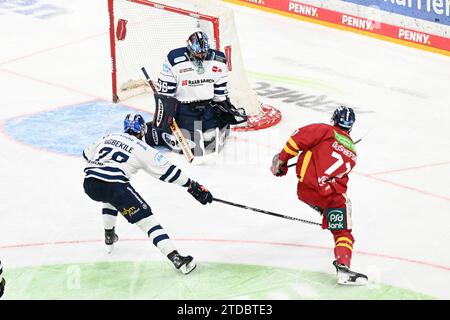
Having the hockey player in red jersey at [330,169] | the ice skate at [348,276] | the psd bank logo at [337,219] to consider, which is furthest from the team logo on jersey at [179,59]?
the ice skate at [348,276]

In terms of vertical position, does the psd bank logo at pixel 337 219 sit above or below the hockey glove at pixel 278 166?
below

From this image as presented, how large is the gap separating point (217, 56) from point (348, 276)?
3171mm

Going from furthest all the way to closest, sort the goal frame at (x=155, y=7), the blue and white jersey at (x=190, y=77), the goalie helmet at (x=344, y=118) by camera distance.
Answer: the goal frame at (x=155, y=7)
the blue and white jersey at (x=190, y=77)
the goalie helmet at (x=344, y=118)

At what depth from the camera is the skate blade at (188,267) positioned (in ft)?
22.2

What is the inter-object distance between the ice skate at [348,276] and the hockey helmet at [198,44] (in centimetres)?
296

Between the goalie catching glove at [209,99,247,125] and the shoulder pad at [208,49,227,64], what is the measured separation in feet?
→ 1.22

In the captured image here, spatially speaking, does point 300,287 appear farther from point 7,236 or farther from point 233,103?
point 233,103

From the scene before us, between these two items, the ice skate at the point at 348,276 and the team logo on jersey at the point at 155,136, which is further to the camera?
the team logo on jersey at the point at 155,136

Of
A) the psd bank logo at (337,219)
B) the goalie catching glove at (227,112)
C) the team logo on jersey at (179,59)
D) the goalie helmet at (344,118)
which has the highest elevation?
the goalie helmet at (344,118)

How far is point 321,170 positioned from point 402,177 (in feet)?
7.06

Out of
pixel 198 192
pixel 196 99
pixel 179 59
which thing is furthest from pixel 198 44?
pixel 198 192

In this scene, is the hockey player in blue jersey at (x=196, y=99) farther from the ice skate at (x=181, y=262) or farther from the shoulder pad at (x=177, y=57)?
the ice skate at (x=181, y=262)

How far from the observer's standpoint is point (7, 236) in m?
7.49

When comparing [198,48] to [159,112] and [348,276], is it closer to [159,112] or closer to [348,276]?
[159,112]
